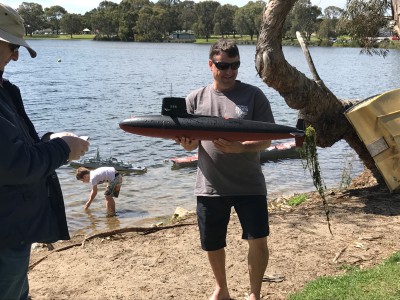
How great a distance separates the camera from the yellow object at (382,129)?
8219mm

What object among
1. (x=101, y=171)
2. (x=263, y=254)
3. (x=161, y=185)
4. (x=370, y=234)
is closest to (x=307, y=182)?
(x=161, y=185)

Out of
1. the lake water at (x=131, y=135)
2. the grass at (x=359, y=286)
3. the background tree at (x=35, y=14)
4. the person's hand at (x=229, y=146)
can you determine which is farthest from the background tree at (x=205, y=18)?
the person's hand at (x=229, y=146)

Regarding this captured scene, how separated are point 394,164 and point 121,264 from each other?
4.66 m

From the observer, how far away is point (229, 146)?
14.5 feet

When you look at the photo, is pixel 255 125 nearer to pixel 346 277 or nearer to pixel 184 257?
pixel 346 277

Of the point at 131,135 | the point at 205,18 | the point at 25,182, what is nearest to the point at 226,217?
the point at 25,182

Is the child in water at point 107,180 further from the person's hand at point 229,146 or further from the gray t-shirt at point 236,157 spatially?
the person's hand at point 229,146

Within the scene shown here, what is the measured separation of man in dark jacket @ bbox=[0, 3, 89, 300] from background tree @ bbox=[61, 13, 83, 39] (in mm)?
180828

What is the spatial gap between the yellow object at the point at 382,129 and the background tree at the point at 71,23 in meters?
177

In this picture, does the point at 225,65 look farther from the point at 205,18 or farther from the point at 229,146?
the point at 205,18

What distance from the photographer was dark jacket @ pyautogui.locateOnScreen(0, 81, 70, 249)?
2.75m

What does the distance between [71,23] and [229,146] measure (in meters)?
181

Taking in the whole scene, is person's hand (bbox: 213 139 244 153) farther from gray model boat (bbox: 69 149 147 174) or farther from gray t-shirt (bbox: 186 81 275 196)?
gray model boat (bbox: 69 149 147 174)

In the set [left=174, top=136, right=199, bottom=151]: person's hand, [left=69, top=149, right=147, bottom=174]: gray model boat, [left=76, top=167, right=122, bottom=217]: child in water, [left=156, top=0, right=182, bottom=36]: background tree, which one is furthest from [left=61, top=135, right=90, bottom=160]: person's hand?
[left=156, top=0, right=182, bottom=36]: background tree
